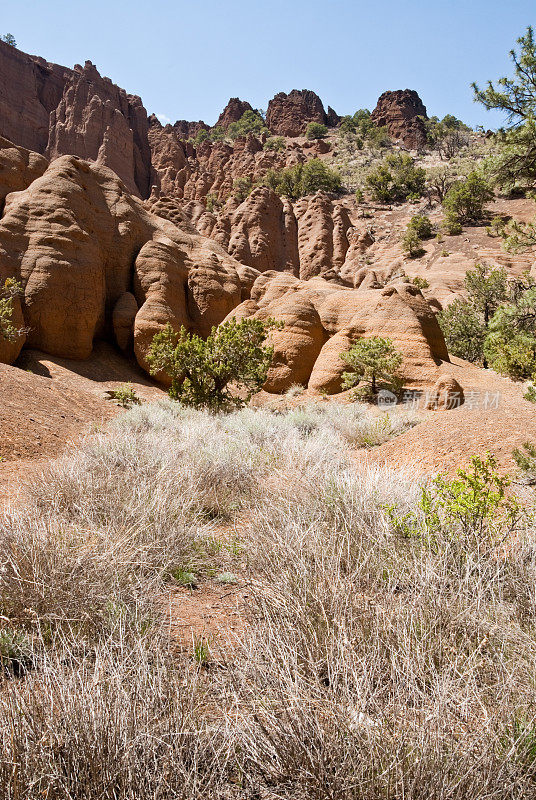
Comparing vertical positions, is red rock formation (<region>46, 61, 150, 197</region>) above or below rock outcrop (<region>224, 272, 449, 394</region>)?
above

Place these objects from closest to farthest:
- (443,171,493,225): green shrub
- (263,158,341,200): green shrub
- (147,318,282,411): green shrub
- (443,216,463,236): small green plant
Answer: (147,318,282,411): green shrub, (443,216,463,236): small green plant, (443,171,493,225): green shrub, (263,158,341,200): green shrub

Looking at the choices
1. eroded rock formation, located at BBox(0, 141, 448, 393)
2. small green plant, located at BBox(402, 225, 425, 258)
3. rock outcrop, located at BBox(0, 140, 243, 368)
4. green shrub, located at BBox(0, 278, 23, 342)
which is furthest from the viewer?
small green plant, located at BBox(402, 225, 425, 258)

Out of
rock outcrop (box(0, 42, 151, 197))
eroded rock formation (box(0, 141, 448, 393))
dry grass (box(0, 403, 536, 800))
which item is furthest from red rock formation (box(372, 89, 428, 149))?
dry grass (box(0, 403, 536, 800))

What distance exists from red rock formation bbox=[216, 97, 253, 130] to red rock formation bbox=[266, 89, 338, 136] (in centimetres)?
671

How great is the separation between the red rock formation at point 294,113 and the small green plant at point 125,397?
3205 inches

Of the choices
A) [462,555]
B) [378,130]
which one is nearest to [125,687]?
[462,555]

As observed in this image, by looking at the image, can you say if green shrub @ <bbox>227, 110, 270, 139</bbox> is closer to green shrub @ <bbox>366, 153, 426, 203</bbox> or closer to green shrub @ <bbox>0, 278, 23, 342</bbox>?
Answer: green shrub @ <bbox>366, 153, 426, 203</bbox>

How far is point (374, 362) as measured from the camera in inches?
564

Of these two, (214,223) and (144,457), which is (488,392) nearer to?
(144,457)

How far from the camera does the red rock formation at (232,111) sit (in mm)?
87250

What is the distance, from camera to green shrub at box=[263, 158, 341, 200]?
51.6 m

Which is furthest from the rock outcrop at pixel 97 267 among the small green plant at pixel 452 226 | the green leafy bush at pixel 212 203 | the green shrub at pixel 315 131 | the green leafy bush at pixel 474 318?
the green shrub at pixel 315 131

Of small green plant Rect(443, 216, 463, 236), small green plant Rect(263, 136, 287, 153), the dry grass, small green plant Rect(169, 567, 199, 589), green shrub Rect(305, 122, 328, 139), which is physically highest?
green shrub Rect(305, 122, 328, 139)

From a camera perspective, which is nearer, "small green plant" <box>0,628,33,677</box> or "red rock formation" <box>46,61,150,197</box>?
"small green plant" <box>0,628,33,677</box>
